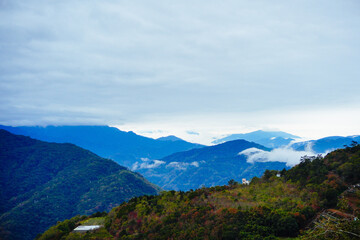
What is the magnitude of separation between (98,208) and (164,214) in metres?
157

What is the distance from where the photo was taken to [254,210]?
87.7ft

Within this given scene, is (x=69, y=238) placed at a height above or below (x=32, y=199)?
above

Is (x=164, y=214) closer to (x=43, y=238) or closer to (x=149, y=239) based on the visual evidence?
(x=149, y=239)

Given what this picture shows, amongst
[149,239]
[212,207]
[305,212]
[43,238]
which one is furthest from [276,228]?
[43,238]

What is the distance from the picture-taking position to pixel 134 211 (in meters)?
45.0

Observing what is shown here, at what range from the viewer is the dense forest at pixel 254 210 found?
909 inches

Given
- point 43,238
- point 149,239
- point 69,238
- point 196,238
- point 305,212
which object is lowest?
point 43,238

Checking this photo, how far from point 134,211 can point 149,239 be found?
49.3 feet

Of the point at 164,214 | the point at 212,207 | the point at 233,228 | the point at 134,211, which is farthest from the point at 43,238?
the point at 233,228

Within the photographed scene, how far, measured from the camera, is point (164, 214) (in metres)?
38.2

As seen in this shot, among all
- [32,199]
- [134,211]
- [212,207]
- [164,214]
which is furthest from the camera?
[32,199]

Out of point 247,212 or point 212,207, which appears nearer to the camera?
point 247,212

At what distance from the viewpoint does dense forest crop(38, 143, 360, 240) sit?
23.1 metres

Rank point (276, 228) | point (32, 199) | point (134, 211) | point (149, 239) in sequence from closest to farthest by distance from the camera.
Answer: point (276, 228) < point (149, 239) < point (134, 211) < point (32, 199)
